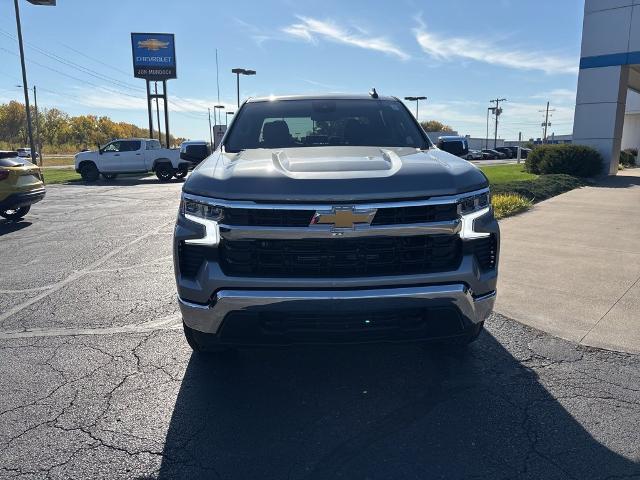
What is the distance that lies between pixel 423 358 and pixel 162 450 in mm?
1909

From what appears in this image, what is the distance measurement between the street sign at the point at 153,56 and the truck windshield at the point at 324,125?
34270mm

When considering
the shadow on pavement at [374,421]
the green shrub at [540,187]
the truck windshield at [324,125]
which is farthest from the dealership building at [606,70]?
the shadow on pavement at [374,421]

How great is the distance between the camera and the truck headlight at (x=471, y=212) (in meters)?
2.69

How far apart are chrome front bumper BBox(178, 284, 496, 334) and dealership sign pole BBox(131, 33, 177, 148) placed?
34643 mm

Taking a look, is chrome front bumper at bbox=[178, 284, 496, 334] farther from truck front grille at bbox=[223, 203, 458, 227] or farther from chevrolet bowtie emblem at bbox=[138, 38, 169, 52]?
chevrolet bowtie emblem at bbox=[138, 38, 169, 52]

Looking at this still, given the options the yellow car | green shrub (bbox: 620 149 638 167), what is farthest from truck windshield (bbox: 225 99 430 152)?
green shrub (bbox: 620 149 638 167)

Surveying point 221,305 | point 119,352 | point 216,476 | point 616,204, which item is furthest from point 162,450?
point 616,204

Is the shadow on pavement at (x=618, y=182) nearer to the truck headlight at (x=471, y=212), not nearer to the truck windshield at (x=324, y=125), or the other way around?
the truck windshield at (x=324, y=125)

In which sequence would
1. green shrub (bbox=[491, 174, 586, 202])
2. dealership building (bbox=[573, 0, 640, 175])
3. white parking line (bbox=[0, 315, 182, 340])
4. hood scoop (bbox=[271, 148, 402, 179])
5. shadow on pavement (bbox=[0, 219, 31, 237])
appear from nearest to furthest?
1. hood scoop (bbox=[271, 148, 402, 179])
2. white parking line (bbox=[0, 315, 182, 340])
3. shadow on pavement (bbox=[0, 219, 31, 237])
4. green shrub (bbox=[491, 174, 586, 202])
5. dealership building (bbox=[573, 0, 640, 175])

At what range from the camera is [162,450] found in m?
2.55

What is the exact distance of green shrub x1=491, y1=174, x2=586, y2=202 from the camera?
12.1 meters

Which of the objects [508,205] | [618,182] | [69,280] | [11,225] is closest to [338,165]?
[69,280]

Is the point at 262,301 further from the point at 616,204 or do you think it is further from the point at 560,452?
the point at 616,204

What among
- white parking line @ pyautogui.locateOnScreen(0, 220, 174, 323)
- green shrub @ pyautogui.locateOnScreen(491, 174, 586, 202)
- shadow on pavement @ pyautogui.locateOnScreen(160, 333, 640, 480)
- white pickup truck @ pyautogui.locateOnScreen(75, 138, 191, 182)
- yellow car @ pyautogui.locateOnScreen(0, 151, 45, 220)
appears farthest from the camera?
white pickup truck @ pyautogui.locateOnScreen(75, 138, 191, 182)
